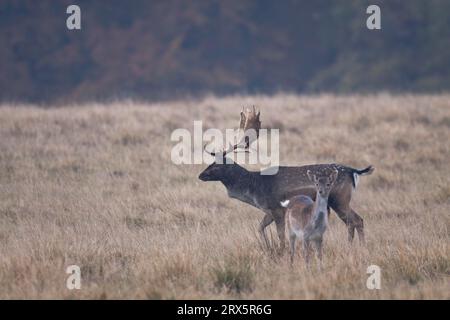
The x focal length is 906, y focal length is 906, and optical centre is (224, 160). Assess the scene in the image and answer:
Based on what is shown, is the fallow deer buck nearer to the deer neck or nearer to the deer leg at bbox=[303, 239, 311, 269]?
the deer neck

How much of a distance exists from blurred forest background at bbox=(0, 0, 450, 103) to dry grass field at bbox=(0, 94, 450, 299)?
37.3ft

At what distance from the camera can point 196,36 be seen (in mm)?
32750

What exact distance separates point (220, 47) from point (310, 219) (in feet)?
80.9

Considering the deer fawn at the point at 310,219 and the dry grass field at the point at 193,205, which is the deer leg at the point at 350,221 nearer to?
the dry grass field at the point at 193,205

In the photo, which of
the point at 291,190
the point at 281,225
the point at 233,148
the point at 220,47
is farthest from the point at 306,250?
the point at 220,47

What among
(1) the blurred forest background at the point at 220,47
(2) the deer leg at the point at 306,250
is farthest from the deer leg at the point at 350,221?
(1) the blurred forest background at the point at 220,47

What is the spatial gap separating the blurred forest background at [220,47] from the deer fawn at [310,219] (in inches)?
855

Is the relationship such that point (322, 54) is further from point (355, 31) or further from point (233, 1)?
point (233, 1)

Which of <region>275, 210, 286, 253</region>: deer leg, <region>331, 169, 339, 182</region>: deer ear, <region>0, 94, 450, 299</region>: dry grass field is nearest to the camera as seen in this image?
<region>0, 94, 450, 299</region>: dry grass field

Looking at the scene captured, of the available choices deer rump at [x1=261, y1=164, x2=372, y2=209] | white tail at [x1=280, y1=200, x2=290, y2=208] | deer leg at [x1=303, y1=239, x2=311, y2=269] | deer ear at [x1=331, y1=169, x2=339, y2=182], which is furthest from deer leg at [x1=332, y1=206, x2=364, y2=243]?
deer leg at [x1=303, y1=239, x2=311, y2=269]

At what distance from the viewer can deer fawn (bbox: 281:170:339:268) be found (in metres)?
8.71

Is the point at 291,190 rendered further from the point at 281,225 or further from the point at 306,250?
the point at 306,250
